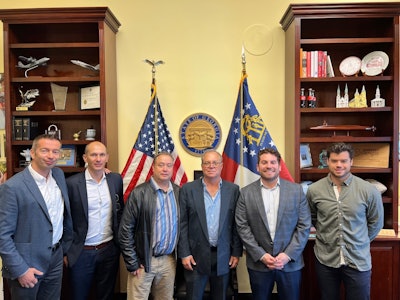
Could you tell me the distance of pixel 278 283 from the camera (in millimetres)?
2443

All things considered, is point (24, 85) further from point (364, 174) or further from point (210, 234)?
point (364, 174)

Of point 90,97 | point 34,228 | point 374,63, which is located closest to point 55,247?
point 34,228

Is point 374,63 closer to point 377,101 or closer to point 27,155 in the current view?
point 377,101

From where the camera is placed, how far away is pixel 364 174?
3.38 metres

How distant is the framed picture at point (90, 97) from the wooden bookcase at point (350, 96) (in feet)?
5.87

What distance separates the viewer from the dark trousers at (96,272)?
254cm

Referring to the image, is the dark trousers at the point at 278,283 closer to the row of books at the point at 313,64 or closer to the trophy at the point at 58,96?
the row of books at the point at 313,64

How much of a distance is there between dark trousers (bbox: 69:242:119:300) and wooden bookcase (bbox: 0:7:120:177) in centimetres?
91

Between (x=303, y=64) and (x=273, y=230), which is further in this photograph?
(x=303, y=64)

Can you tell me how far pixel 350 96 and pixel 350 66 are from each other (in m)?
0.32

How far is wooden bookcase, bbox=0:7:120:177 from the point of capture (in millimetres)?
3070

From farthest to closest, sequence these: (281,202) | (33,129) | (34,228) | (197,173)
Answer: (197,173), (33,129), (281,202), (34,228)

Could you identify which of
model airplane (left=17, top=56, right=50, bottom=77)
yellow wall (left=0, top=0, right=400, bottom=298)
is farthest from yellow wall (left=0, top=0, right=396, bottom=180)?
model airplane (left=17, top=56, right=50, bottom=77)

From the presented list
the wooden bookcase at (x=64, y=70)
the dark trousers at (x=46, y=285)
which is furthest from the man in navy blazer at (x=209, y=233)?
the wooden bookcase at (x=64, y=70)
